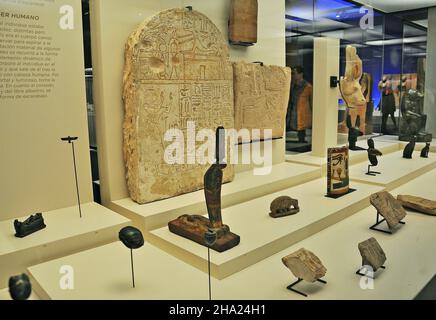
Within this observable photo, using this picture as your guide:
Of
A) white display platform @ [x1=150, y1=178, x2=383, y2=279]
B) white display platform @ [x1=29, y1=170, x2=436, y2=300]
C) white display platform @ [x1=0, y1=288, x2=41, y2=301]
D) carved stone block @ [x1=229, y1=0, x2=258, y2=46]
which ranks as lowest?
white display platform @ [x1=0, y1=288, x2=41, y2=301]

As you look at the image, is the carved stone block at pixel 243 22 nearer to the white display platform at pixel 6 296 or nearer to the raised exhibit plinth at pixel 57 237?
the raised exhibit plinth at pixel 57 237

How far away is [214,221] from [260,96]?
2.27m

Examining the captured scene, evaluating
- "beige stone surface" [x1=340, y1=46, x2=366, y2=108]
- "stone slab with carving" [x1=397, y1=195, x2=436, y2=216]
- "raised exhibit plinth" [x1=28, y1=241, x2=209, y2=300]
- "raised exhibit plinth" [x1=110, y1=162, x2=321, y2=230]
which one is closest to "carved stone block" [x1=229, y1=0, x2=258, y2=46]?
"raised exhibit plinth" [x1=110, y1=162, x2=321, y2=230]

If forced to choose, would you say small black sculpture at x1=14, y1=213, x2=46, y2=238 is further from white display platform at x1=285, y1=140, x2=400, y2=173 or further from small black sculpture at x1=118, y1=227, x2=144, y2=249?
white display platform at x1=285, y1=140, x2=400, y2=173

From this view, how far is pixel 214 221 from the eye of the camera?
9.84 feet

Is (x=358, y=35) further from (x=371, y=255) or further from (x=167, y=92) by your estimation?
(x=371, y=255)

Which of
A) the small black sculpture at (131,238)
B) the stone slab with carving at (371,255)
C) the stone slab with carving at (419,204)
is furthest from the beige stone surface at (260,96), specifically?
the small black sculpture at (131,238)

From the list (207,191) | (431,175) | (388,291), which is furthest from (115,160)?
(431,175)

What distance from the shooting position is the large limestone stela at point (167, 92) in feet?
11.9

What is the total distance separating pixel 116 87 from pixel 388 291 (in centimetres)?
273

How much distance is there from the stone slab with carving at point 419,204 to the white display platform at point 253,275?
0.59m

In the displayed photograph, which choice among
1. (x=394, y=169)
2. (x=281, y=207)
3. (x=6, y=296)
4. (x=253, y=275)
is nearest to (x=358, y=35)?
(x=394, y=169)

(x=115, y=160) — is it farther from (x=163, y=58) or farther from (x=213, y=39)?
(x=213, y=39)

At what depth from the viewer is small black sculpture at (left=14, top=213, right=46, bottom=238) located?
294 centimetres
